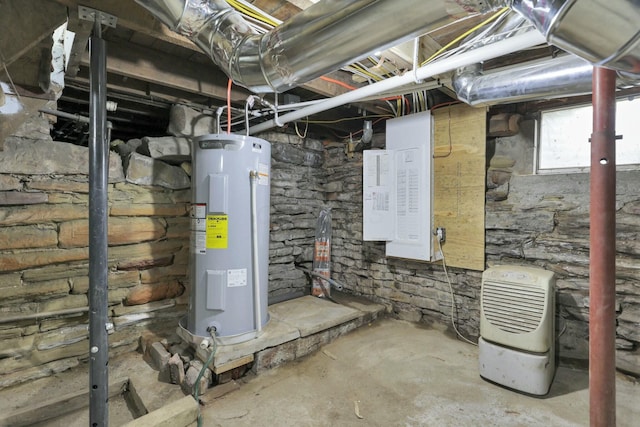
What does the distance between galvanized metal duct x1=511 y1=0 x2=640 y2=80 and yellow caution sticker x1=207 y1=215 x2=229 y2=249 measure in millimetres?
1695

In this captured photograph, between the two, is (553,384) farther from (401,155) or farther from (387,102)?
(387,102)

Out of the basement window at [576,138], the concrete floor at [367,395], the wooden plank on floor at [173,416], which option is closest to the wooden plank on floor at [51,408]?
the concrete floor at [367,395]

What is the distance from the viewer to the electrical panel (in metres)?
2.60

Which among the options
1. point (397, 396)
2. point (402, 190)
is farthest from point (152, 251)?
point (402, 190)

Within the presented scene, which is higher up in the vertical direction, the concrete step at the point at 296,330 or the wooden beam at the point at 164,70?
Result: the wooden beam at the point at 164,70

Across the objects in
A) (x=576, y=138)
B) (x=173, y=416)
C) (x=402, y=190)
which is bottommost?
(x=173, y=416)

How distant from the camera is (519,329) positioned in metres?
1.79

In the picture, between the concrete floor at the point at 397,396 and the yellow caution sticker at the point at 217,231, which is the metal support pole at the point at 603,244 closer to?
the concrete floor at the point at 397,396

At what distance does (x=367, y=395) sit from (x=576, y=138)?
7.11ft

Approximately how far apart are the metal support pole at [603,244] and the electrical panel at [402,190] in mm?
1465

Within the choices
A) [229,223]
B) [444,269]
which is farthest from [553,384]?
[229,223]

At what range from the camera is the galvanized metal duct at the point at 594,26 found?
65 cm

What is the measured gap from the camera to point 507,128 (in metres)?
2.24

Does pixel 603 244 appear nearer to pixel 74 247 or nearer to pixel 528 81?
pixel 528 81
